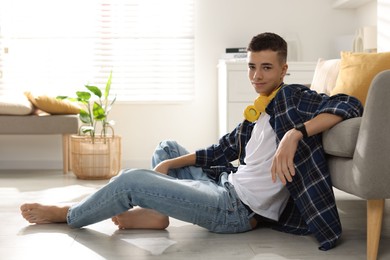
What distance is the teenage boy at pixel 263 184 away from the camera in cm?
216

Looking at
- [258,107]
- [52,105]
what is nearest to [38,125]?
[52,105]

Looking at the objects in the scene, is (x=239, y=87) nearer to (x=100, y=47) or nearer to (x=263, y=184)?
(x=100, y=47)

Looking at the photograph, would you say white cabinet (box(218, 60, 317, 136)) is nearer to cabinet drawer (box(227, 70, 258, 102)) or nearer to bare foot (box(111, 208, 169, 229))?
cabinet drawer (box(227, 70, 258, 102))

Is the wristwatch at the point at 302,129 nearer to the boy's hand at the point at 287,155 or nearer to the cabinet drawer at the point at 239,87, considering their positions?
the boy's hand at the point at 287,155

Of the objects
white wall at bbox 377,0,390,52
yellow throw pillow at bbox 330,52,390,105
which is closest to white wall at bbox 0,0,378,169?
white wall at bbox 377,0,390,52

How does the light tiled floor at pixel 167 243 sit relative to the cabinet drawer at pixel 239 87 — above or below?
below

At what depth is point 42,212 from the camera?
8.26ft

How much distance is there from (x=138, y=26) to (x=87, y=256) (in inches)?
127

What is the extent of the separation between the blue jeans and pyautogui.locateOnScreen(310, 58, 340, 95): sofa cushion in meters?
1.08

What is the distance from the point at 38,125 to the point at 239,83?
4.89 ft

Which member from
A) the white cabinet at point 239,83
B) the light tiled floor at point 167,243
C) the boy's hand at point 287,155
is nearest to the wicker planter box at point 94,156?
the white cabinet at point 239,83

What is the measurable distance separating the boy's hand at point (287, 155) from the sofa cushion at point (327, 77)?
117 centimetres

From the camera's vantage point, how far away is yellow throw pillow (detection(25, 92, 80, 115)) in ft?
15.0

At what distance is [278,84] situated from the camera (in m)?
2.33
